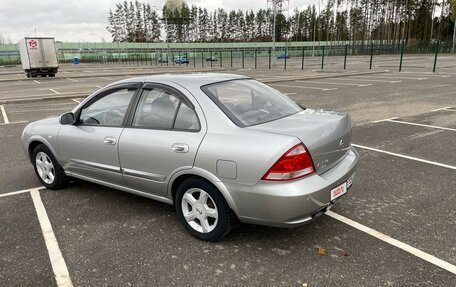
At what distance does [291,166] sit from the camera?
9.74ft

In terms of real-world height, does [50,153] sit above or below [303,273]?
above

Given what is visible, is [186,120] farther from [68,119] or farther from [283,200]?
[68,119]

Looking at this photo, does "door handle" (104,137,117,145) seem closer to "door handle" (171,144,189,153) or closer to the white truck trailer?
"door handle" (171,144,189,153)

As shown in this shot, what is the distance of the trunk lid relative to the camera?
3.15m

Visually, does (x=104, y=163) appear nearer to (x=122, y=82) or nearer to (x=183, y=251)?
(x=122, y=82)

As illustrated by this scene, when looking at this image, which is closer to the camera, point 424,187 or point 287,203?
point 287,203

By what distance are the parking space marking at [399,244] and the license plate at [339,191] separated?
49cm

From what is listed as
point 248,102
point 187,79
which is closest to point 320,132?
point 248,102

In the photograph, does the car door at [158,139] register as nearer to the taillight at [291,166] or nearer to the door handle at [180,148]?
the door handle at [180,148]

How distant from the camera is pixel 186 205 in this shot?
3541mm

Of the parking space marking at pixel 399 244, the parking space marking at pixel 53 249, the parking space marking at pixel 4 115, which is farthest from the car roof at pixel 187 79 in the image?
the parking space marking at pixel 4 115

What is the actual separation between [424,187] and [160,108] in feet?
11.1

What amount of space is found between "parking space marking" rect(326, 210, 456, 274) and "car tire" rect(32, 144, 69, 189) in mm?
3346

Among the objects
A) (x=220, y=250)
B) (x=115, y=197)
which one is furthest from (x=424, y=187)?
(x=115, y=197)
